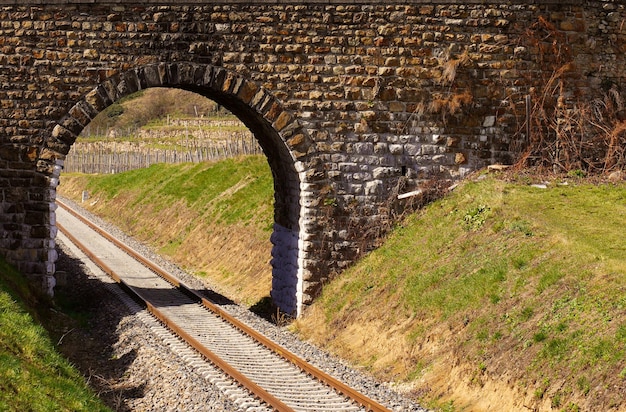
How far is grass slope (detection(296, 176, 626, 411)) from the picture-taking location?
42.1 feet

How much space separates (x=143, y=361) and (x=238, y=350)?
1927 mm

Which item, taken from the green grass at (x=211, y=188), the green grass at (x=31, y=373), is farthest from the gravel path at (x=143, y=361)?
the green grass at (x=211, y=188)

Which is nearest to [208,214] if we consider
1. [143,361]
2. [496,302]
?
[143,361]

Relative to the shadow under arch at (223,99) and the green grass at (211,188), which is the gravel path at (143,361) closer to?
the shadow under arch at (223,99)

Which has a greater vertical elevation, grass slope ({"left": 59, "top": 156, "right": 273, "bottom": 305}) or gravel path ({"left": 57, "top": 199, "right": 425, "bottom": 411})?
gravel path ({"left": 57, "top": 199, "right": 425, "bottom": 411})

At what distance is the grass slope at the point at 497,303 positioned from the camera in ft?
42.1

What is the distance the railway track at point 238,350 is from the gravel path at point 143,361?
0.41m

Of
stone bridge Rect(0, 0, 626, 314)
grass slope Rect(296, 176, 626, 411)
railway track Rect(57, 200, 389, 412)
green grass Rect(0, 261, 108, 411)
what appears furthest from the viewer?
stone bridge Rect(0, 0, 626, 314)

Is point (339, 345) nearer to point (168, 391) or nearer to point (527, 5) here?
point (168, 391)

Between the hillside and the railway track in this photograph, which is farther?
the railway track

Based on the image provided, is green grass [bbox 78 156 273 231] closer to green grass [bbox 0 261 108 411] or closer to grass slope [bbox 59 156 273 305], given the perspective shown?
grass slope [bbox 59 156 273 305]

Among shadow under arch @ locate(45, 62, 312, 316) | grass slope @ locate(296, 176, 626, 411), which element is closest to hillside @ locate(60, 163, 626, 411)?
grass slope @ locate(296, 176, 626, 411)

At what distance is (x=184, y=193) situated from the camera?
4581cm

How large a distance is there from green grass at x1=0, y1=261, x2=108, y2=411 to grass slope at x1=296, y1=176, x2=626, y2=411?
5205 millimetres
